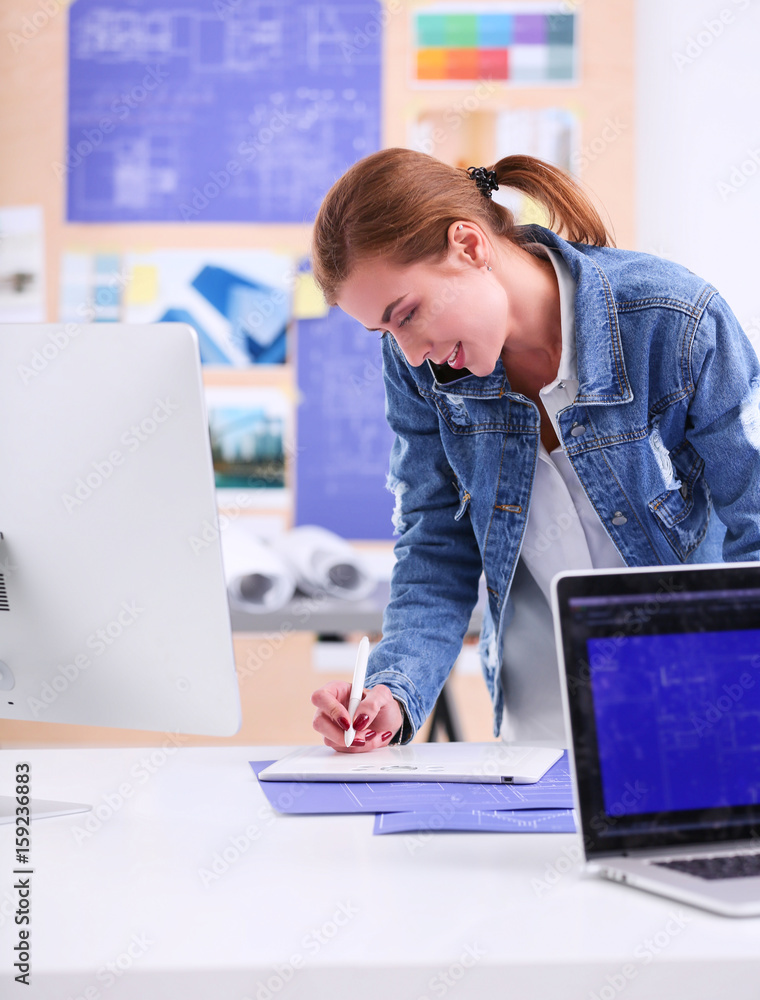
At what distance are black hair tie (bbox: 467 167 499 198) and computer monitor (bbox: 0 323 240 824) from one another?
0.56 metres

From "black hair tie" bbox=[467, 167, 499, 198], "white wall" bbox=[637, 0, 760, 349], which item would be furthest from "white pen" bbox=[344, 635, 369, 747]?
"white wall" bbox=[637, 0, 760, 349]

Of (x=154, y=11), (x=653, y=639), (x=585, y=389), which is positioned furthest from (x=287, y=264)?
(x=653, y=639)

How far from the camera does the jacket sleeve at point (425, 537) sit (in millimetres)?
1160

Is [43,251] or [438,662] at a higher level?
[43,251]

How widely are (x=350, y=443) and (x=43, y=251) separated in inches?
43.3

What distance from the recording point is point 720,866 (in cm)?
60

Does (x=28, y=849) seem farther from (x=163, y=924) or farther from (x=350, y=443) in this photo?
(x=350, y=443)

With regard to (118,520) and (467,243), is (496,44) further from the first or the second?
(118,520)

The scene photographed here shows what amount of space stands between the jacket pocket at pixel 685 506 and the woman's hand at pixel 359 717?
39 cm

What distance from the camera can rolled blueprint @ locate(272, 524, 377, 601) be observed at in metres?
2.26

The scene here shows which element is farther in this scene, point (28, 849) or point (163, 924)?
point (28, 849)

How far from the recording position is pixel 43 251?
2828 mm

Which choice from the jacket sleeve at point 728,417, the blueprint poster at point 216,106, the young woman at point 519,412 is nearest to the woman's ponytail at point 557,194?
the young woman at point 519,412

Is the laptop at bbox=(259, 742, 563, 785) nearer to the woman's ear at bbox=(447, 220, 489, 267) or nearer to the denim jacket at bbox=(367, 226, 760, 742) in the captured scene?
the denim jacket at bbox=(367, 226, 760, 742)
